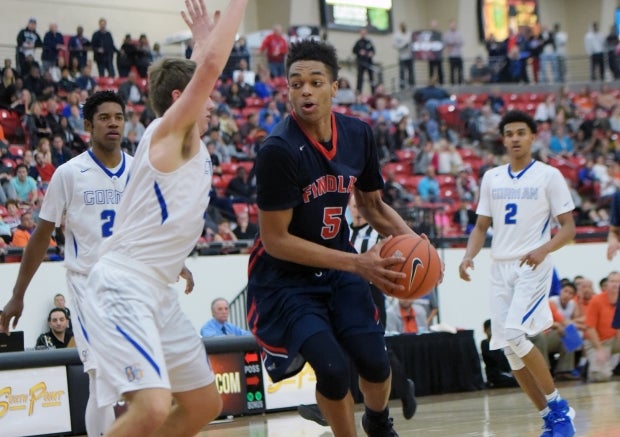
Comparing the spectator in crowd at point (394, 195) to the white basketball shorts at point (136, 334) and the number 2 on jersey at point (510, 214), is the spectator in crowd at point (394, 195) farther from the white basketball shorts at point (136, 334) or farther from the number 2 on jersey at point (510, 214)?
the white basketball shorts at point (136, 334)

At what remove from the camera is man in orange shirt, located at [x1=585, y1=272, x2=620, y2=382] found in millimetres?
15094

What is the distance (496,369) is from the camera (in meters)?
14.8

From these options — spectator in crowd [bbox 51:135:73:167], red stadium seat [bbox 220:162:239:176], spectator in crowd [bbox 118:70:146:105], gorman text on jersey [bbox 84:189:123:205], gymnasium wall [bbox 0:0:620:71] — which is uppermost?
gymnasium wall [bbox 0:0:620:71]

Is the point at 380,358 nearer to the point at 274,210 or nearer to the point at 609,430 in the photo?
the point at 274,210

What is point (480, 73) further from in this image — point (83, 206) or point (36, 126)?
point (83, 206)

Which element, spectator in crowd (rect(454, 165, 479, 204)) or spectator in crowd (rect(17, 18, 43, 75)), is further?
spectator in crowd (rect(454, 165, 479, 204))

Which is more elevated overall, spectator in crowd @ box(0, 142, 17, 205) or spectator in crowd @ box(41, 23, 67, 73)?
spectator in crowd @ box(41, 23, 67, 73)

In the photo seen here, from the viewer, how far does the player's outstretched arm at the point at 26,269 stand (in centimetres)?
632

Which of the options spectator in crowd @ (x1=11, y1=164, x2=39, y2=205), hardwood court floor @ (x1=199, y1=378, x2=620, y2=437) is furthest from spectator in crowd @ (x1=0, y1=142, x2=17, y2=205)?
hardwood court floor @ (x1=199, y1=378, x2=620, y2=437)

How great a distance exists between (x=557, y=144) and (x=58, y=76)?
11.7 meters

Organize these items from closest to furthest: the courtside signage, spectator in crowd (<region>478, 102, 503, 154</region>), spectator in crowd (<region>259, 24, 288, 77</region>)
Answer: the courtside signage → spectator in crowd (<region>259, 24, 288, 77</region>) → spectator in crowd (<region>478, 102, 503, 154</region>)

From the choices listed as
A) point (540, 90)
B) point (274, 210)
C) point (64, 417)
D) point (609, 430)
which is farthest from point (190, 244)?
point (540, 90)

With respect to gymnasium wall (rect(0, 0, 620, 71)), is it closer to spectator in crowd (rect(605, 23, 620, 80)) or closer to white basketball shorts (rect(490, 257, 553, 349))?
spectator in crowd (rect(605, 23, 620, 80))

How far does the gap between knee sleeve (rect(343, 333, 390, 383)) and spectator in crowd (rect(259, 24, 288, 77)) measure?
20.4 m
